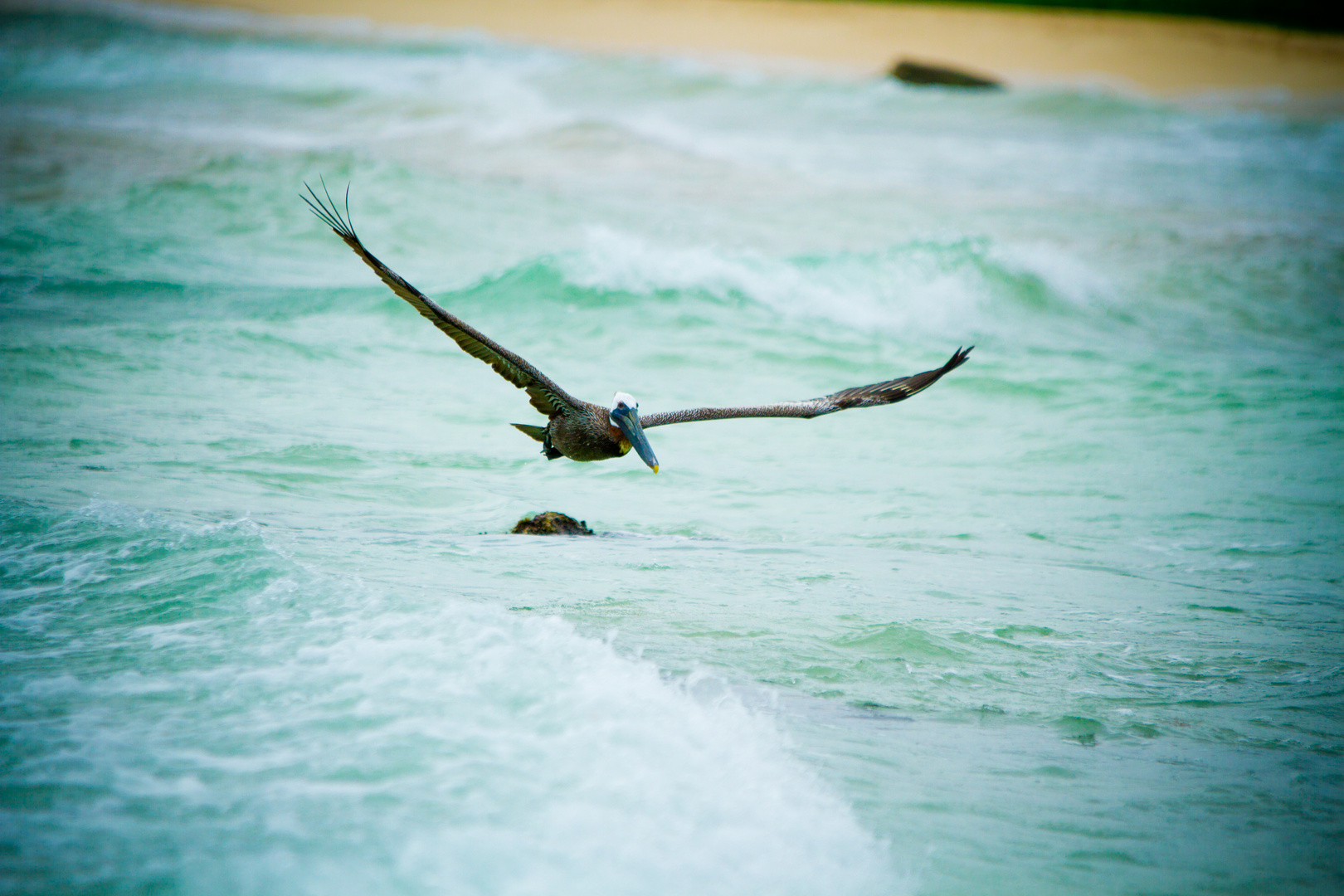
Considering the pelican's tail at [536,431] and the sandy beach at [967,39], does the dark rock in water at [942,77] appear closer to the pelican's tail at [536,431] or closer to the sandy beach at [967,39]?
the sandy beach at [967,39]

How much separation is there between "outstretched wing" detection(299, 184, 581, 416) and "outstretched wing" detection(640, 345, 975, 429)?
669 mm

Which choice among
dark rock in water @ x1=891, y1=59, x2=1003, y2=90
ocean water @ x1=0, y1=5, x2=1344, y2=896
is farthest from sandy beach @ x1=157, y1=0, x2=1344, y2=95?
ocean water @ x1=0, y1=5, x2=1344, y2=896

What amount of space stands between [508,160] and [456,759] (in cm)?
2154

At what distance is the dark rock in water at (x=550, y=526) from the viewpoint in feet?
26.5

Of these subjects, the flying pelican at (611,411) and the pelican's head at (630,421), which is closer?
the flying pelican at (611,411)

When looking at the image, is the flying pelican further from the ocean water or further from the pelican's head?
the ocean water

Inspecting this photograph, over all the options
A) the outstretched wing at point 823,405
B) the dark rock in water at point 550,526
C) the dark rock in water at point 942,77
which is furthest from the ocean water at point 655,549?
the dark rock in water at point 942,77

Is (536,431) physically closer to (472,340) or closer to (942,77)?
(472,340)

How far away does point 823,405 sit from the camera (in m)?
7.69

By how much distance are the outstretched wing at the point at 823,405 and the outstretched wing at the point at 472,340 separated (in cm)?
67

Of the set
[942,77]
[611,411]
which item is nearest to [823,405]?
[611,411]

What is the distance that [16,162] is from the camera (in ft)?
69.6

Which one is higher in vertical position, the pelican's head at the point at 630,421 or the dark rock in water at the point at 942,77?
the dark rock in water at the point at 942,77

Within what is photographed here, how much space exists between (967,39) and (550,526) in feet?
161
